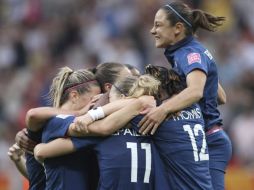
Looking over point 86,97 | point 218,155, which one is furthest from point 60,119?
point 218,155

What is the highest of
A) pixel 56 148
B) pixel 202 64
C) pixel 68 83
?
pixel 202 64

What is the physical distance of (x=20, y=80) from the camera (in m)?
17.4

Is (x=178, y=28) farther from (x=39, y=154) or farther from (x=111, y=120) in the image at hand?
(x=39, y=154)

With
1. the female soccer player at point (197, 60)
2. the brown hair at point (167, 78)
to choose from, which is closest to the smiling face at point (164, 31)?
the female soccer player at point (197, 60)

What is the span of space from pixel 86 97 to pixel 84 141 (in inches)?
21.2

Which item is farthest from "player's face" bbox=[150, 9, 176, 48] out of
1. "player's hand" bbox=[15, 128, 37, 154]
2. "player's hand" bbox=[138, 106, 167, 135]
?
"player's hand" bbox=[15, 128, 37, 154]

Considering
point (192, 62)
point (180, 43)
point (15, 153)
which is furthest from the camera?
point (15, 153)

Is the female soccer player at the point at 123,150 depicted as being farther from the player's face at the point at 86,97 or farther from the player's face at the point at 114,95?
the player's face at the point at 86,97

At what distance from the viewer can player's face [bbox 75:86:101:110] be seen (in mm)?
7469

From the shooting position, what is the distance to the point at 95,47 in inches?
683

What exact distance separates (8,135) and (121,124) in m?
8.97

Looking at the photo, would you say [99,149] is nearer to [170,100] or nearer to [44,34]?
[170,100]

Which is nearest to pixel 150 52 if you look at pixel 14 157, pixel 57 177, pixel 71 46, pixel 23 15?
pixel 71 46

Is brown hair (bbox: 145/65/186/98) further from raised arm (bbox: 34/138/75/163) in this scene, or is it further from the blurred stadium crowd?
the blurred stadium crowd
